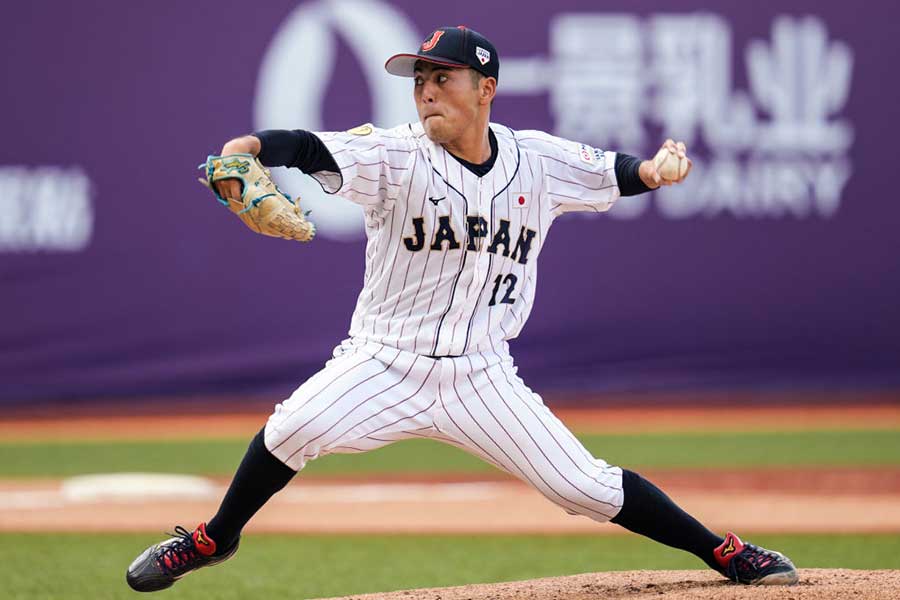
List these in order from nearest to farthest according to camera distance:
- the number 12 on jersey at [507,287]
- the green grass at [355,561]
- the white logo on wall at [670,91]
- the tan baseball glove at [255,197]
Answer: the tan baseball glove at [255,197], the number 12 on jersey at [507,287], the green grass at [355,561], the white logo on wall at [670,91]

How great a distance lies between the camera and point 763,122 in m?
10.5

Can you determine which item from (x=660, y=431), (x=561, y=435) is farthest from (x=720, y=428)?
(x=561, y=435)

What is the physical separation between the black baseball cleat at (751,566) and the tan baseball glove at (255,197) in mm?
1686

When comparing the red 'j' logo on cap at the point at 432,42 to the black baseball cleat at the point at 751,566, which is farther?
the black baseball cleat at the point at 751,566

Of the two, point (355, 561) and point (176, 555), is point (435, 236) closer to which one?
point (176, 555)

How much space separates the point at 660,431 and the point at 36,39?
597 cm

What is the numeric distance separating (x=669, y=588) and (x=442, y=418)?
93 centimetres

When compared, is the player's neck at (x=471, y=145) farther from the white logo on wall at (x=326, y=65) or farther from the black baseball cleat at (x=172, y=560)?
the white logo on wall at (x=326, y=65)

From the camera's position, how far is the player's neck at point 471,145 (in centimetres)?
366

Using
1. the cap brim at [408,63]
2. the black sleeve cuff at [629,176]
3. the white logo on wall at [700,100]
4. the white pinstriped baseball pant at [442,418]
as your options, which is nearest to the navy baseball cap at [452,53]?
the cap brim at [408,63]

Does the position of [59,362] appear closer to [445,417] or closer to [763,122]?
[763,122]

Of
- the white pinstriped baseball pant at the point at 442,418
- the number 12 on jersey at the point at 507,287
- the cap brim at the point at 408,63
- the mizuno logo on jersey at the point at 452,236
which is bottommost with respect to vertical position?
the white pinstriped baseball pant at the point at 442,418

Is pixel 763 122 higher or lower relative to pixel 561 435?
higher

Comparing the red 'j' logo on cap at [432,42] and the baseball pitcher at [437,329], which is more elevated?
the red 'j' logo on cap at [432,42]
